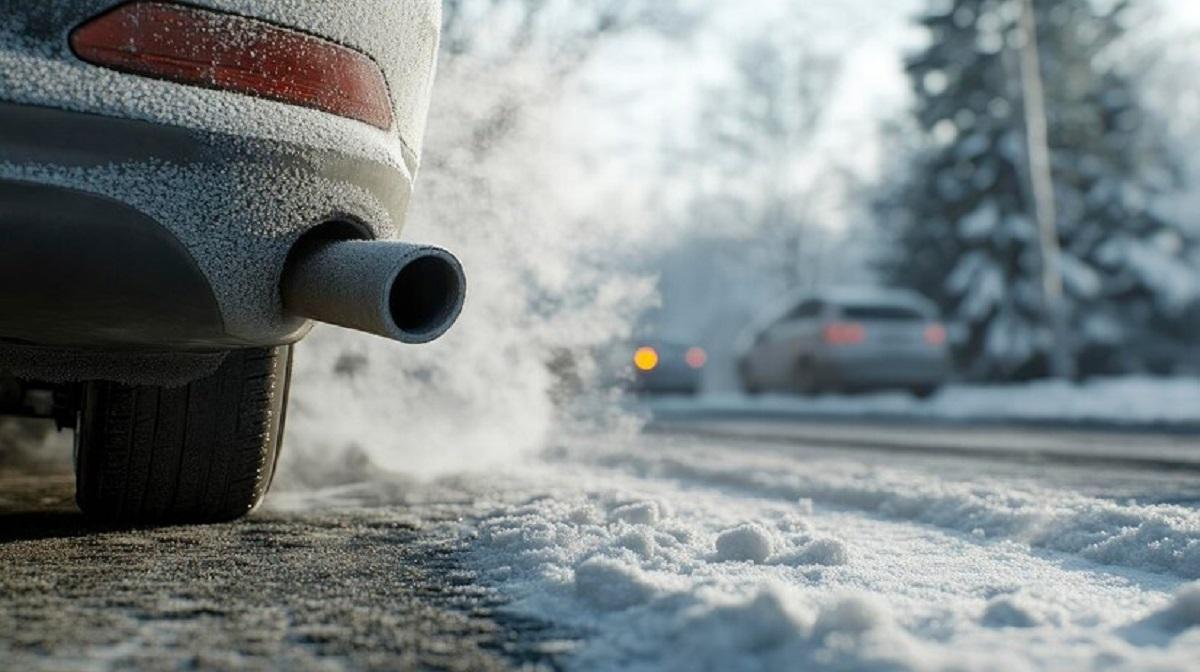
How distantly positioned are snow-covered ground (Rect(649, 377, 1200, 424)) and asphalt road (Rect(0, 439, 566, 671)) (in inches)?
379

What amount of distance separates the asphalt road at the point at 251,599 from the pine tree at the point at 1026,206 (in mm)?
19672

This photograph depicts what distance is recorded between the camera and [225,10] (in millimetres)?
2396

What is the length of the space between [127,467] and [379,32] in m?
1.29

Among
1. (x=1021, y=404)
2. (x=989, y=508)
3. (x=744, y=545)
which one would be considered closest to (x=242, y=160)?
(x=744, y=545)

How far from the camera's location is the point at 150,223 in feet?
7.49

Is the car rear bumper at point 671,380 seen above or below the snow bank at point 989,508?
above

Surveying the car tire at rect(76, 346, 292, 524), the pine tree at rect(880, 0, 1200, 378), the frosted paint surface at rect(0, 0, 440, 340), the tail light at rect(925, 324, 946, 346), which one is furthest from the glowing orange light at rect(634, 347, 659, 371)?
the frosted paint surface at rect(0, 0, 440, 340)

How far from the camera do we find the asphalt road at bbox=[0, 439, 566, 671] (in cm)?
192

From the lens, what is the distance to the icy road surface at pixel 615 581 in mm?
1894

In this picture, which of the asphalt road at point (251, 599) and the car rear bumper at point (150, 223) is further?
the car rear bumper at point (150, 223)

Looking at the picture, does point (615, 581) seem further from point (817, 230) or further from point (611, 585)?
point (817, 230)

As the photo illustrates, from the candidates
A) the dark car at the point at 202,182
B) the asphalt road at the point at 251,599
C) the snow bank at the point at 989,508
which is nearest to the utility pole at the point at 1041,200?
the snow bank at the point at 989,508

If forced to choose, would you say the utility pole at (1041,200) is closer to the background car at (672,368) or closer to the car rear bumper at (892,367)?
the car rear bumper at (892,367)

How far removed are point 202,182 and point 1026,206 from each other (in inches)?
821
